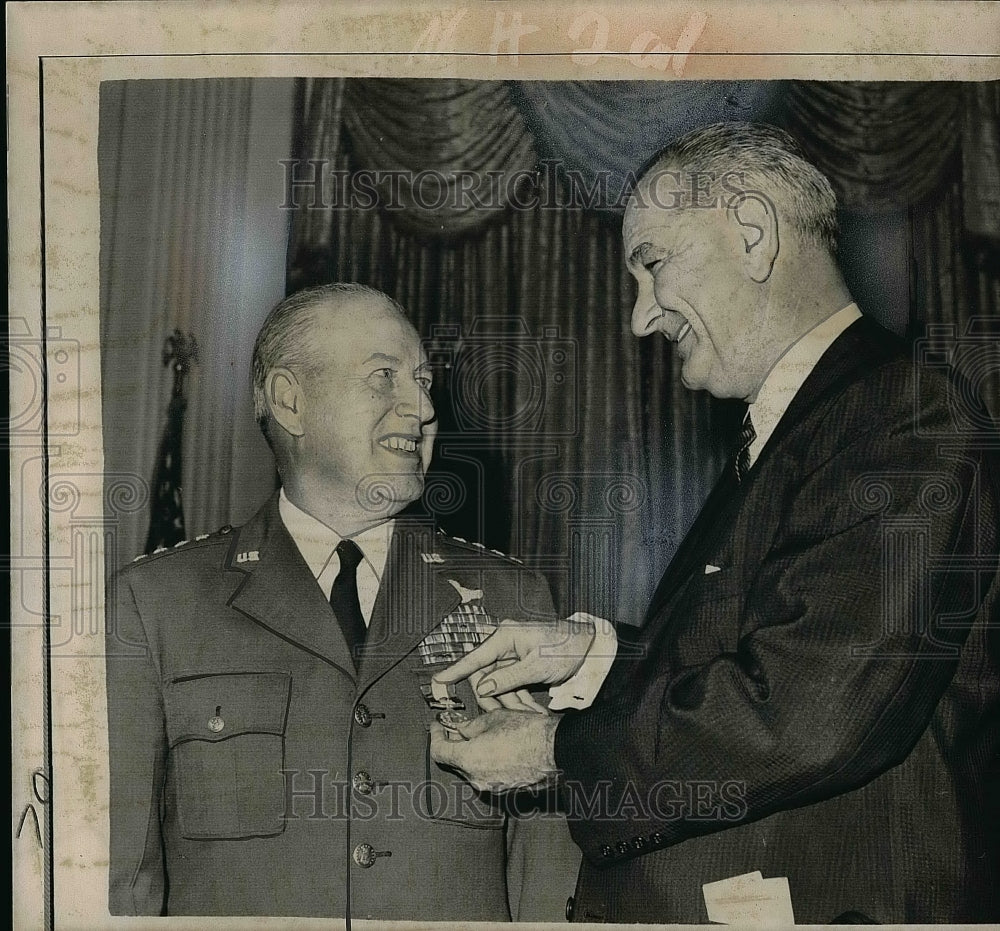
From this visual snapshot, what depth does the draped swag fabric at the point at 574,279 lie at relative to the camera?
2.33 m

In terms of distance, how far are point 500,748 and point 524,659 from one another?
8.5 inches

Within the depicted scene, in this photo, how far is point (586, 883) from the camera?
92.0 inches

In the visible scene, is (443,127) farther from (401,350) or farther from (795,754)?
(795,754)

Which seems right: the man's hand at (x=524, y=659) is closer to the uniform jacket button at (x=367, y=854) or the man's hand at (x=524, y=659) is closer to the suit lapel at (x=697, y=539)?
the suit lapel at (x=697, y=539)

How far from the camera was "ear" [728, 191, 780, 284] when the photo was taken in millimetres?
2299

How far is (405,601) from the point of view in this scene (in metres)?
2.34

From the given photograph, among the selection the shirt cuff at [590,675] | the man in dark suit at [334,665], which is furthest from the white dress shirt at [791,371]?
the man in dark suit at [334,665]

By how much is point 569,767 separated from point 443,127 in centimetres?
155

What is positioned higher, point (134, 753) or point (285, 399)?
point (285, 399)

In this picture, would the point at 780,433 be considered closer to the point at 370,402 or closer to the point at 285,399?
the point at 370,402

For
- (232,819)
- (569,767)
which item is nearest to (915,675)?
(569,767)

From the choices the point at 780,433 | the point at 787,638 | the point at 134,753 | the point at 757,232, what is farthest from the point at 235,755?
the point at 757,232

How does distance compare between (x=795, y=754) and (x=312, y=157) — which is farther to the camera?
(x=312, y=157)

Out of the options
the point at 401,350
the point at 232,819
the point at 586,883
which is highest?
the point at 401,350
